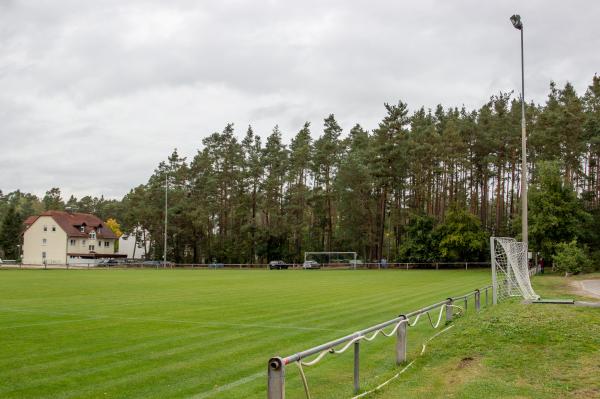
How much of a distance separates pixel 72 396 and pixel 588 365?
8264 millimetres

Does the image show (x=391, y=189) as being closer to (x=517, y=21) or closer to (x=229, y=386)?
(x=517, y=21)

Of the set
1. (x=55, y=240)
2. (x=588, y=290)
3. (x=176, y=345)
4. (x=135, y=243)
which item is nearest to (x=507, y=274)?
(x=588, y=290)

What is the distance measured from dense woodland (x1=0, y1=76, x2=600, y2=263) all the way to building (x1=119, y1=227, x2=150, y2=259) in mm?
5535

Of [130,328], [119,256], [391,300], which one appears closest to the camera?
[130,328]

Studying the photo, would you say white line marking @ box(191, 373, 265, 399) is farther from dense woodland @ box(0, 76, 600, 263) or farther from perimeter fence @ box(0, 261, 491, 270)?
perimeter fence @ box(0, 261, 491, 270)

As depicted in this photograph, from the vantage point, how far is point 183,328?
1421 centimetres

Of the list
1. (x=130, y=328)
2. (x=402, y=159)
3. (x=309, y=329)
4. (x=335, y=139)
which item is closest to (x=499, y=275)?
(x=309, y=329)

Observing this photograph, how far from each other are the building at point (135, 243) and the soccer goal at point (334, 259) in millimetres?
36085

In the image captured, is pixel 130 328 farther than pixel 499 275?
No

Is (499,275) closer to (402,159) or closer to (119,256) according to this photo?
(402,159)

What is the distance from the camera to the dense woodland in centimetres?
6047

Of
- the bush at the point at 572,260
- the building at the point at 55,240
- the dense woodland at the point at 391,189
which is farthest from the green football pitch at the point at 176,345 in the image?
the building at the point at 55,240

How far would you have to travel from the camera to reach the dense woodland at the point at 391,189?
60469 mm

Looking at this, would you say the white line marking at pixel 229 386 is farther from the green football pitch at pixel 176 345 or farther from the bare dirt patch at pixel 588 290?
the bare dirt patch at pixel 588 290
